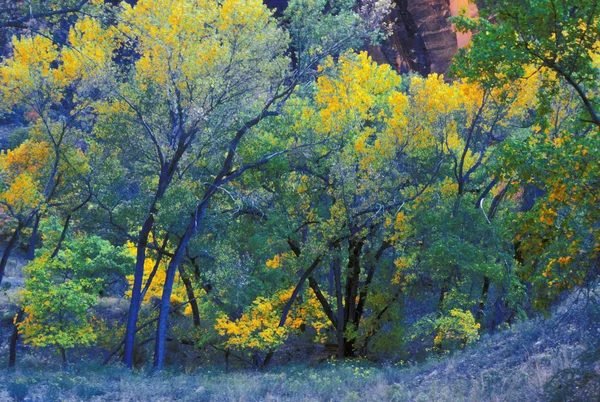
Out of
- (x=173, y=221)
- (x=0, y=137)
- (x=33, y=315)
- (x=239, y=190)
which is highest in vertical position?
(x=0, y=137)

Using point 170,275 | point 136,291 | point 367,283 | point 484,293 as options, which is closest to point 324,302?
point 367,283

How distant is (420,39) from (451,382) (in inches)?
1489

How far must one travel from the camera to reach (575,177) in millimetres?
6848

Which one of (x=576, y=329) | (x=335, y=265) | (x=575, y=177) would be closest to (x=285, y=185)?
(x=335, y=265)

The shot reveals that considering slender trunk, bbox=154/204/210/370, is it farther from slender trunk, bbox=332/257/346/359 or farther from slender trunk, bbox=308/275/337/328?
slender trunk, bbox=308/275/337/328

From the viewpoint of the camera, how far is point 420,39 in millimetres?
44562

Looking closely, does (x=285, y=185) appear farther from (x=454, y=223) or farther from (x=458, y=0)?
(x=458, y=0)

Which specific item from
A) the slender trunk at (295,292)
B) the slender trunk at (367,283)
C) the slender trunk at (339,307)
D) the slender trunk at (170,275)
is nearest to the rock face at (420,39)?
the slender trunk at (367,283)

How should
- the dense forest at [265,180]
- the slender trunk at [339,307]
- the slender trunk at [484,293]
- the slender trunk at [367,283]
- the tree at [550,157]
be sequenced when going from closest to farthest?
1. the tree at [550,157]
2. the dense forest at [265,180]
3. the slender trunk at [484,293]
4. the slender trunk at [367,283]
5. the slender trunk at [339,307]

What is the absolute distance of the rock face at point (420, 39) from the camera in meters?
43.4

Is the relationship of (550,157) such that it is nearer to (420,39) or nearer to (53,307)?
(53,307)

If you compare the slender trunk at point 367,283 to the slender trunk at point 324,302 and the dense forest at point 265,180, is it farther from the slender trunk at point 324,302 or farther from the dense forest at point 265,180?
the slender trunk at point 324,302

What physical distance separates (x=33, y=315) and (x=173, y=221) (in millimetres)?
6325

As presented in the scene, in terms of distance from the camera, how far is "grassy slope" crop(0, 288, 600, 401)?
807 centimetres
